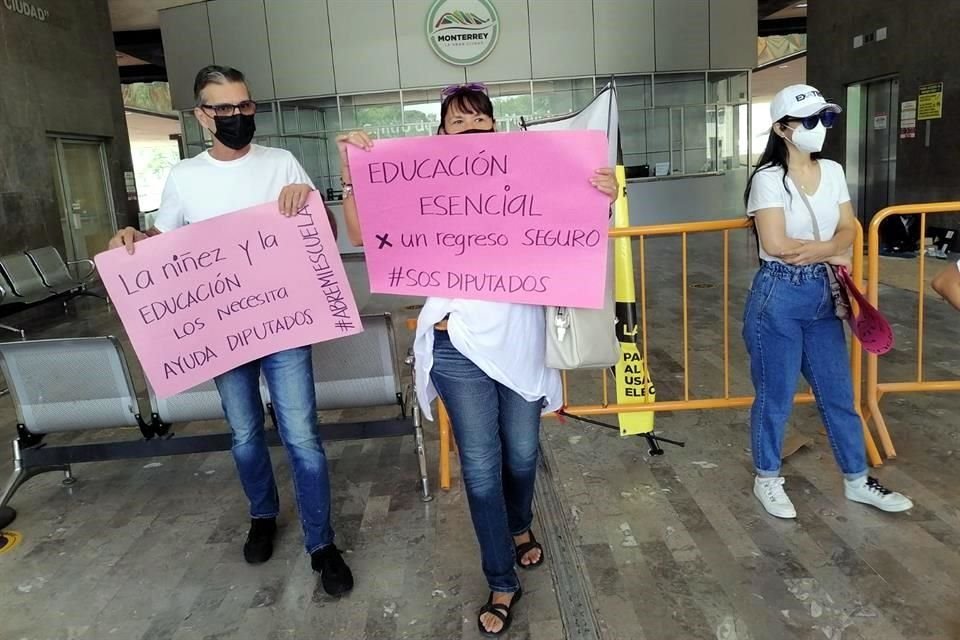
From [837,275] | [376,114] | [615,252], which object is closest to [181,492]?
[615,252]

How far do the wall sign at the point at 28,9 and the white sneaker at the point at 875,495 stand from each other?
12385 millimetres

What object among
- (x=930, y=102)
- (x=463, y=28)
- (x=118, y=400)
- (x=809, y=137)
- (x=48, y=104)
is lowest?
(x=118, y=400)

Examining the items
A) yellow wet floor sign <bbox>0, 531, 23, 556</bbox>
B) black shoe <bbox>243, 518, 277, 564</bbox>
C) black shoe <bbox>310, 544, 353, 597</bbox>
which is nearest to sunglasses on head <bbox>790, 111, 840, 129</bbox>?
black shoe <bbox>310, 544, 353, 597</bbox>

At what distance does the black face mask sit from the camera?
2.53 m

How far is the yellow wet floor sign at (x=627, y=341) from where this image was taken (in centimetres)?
355

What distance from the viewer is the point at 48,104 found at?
11.5m

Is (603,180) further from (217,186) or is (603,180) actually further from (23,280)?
(23,280)

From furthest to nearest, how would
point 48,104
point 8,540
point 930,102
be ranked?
point 48,104 → point 930,102 → point 8,540

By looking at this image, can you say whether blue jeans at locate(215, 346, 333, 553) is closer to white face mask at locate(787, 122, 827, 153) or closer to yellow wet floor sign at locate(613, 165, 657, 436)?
yellow wet floor sign at locate(613, 165, 657, 436)

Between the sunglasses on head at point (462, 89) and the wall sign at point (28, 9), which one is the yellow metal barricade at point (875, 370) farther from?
the wall sign at point (28, 9)

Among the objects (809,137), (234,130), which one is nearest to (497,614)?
(234,130)

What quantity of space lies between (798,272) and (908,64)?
926cm

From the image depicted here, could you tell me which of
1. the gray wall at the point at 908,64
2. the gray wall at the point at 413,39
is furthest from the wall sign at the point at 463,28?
the gray wall at the point at 908,64

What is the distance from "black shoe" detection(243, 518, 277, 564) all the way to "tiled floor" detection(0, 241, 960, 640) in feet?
0.16
